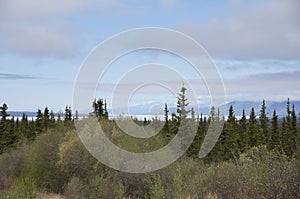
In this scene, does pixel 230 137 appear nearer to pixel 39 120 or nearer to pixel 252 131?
pixel 252 131

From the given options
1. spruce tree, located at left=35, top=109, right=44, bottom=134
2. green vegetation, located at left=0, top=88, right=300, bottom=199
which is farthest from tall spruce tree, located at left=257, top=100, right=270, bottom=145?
spruce tree, located at left=35, top=109, right=44, bottom=134

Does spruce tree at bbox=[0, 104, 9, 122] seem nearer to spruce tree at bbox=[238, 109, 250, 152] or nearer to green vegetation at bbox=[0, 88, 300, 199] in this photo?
green vegetation at bbox=[0, 88, 300, 199]

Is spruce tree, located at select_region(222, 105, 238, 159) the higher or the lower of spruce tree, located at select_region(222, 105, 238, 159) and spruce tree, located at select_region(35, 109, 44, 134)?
the lower

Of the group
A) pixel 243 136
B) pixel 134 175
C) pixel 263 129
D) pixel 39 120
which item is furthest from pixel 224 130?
pixel 134 175

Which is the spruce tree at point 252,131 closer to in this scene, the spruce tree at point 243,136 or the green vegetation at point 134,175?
the spruce tree at point 243,136

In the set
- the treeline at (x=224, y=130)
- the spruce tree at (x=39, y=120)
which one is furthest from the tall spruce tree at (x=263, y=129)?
the spruce tree at (x=39, y=120)

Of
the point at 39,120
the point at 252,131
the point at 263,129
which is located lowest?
the point at 252,131

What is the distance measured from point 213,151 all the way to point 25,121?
1436 inches

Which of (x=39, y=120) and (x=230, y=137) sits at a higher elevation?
(x=39, y=120)

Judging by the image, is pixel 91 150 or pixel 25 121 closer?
pixel 91 150

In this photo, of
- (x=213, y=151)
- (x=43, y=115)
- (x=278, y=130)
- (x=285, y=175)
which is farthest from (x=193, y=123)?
(x=285, y=175)

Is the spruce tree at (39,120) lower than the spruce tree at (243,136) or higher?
higher

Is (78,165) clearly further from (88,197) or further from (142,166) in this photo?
(88,197)

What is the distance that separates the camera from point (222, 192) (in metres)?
10.5
